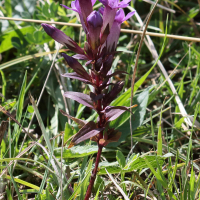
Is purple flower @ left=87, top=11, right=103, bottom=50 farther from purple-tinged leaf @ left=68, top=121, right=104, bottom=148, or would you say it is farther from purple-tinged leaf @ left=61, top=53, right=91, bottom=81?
purple-tinged leaf @ left=68, top=121, right=104, bottom=148

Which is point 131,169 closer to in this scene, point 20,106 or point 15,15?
point 20,106

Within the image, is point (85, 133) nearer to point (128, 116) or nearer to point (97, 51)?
point (97, 51)

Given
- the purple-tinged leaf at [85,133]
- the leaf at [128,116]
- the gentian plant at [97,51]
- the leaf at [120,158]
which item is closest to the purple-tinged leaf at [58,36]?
the gentian plant at [97,51]

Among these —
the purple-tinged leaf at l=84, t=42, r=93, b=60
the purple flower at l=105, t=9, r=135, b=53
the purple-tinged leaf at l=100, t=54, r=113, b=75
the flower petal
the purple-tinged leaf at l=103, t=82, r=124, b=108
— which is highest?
the flower petal

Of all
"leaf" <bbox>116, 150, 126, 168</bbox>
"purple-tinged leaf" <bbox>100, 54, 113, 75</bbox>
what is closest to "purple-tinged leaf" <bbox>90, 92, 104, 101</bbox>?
"purple-tinged leaf" <bbox>100, 54, 113, 75</bbox>

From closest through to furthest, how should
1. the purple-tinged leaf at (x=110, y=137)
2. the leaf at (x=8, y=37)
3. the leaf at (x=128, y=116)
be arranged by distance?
the purple-tinged leaf at (x=110, y=137) → the leaf at (x=128, y=116) → the leaf at (x=8, y=37)

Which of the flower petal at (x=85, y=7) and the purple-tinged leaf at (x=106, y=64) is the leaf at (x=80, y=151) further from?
the flower petal at (x=85, y=7)

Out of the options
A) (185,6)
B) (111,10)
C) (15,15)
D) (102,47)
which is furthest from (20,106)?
(185,6)
